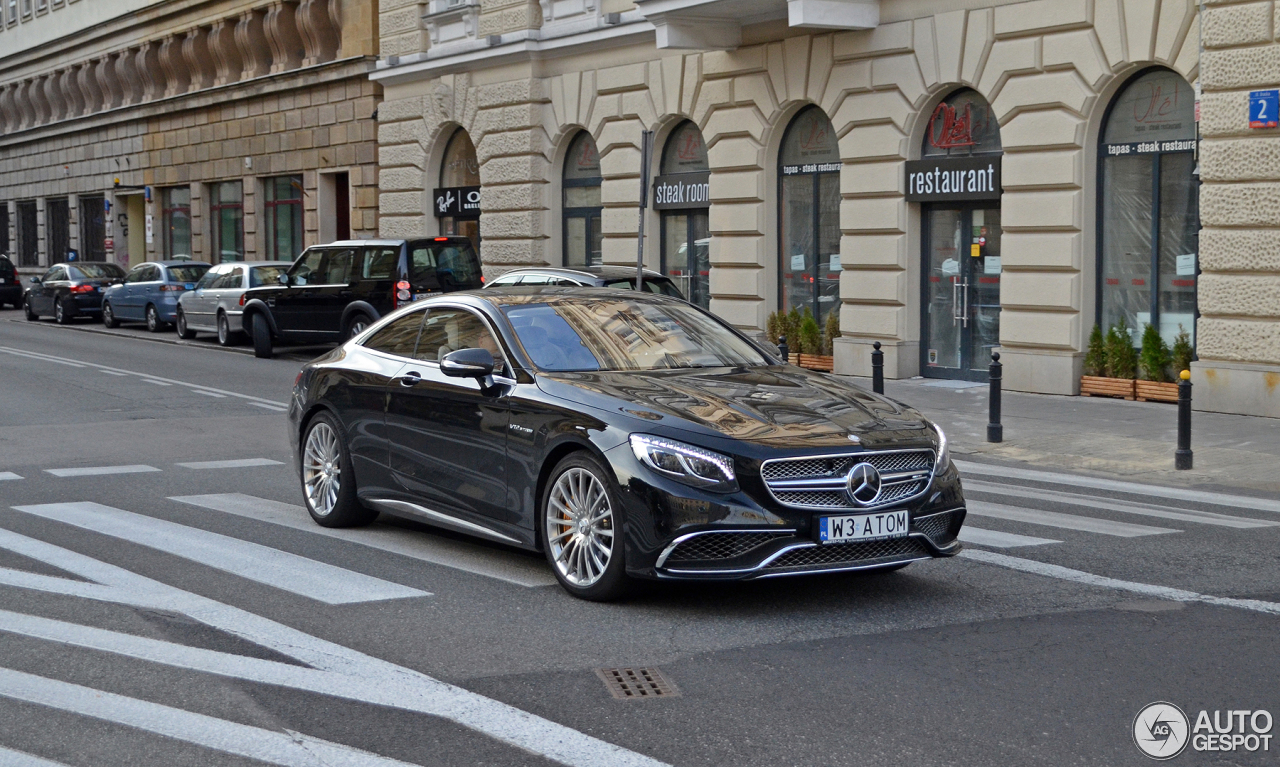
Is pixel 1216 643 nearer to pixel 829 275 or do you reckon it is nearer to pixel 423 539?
pixel 423 539

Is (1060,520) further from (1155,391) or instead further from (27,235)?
(27,235)

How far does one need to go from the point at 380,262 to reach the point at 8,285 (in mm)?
27554

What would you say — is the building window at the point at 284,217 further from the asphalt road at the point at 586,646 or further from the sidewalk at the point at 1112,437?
the asphalt road at the point at 586,646

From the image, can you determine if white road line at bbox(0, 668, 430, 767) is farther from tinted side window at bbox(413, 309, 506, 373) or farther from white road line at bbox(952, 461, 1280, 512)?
white road line at bbox(952, 461, 1280, 512)

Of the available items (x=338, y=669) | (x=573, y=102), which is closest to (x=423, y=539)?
(x=338, y=669)

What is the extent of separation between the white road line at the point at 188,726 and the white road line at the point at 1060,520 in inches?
215

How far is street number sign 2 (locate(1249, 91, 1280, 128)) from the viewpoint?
1552 centimetres

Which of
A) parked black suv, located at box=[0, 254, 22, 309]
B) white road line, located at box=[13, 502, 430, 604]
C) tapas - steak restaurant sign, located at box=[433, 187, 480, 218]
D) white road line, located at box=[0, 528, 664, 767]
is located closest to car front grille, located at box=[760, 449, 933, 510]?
white road line, located at box=[0, 528, 664, 767]

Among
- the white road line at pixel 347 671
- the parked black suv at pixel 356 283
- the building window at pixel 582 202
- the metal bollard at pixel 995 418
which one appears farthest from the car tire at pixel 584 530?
the building window at pixel 582 202

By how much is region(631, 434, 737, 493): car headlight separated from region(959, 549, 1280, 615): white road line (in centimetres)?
214

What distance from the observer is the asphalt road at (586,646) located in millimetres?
5148

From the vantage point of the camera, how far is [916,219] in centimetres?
2044

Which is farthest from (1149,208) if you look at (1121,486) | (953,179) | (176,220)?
(176,220)

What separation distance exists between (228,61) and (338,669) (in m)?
36.3
